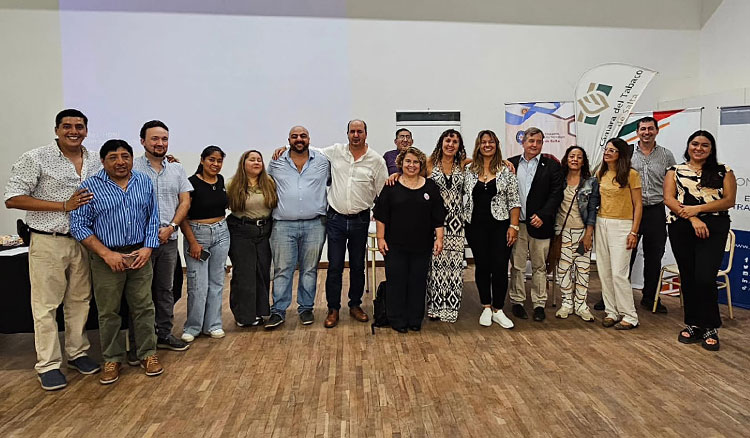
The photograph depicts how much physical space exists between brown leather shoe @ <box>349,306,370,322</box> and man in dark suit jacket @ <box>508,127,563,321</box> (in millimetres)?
1286

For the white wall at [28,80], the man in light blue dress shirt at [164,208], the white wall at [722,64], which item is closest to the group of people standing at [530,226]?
the man in light blue dress shirt at [164,208]

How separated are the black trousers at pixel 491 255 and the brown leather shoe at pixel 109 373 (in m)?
2.65

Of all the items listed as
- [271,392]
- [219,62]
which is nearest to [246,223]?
[271,392]

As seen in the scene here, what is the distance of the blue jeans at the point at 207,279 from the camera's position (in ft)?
12.8

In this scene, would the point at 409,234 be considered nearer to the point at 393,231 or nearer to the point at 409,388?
the point at 393,231

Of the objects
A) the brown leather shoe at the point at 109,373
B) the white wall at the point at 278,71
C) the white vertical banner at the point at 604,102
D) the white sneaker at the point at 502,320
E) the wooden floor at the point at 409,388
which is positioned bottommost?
the wooden floor at the point at 409,388

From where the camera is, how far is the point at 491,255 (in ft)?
14.2

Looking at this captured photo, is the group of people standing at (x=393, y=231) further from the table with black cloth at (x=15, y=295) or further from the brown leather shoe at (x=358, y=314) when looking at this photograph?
the table with black cloth at (x=15, y=295)

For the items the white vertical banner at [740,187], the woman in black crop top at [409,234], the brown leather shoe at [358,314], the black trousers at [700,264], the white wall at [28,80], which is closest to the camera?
the black trousers at [700,264]

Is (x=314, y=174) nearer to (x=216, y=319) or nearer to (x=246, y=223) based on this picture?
(x=246, y=223)

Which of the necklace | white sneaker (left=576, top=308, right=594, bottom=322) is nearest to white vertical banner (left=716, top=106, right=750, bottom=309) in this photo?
white sneaker (left=576, top=308, right=594, bottom=322)

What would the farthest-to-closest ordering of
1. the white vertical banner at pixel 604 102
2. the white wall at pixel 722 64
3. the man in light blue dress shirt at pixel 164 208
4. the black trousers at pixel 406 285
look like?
the white wall at pixel 722 64 → the white vertical banner at pixel 604 102 → the black trousers at pixel 406 285 → the man in light blue dress shirt at pixel 164 208

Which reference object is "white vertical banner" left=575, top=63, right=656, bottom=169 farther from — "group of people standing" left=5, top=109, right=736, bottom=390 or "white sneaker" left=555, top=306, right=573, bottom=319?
"white sneaker" left=555, top=306, right=573, bottom=319

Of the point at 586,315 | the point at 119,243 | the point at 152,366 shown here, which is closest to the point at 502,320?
the point at 586,315
